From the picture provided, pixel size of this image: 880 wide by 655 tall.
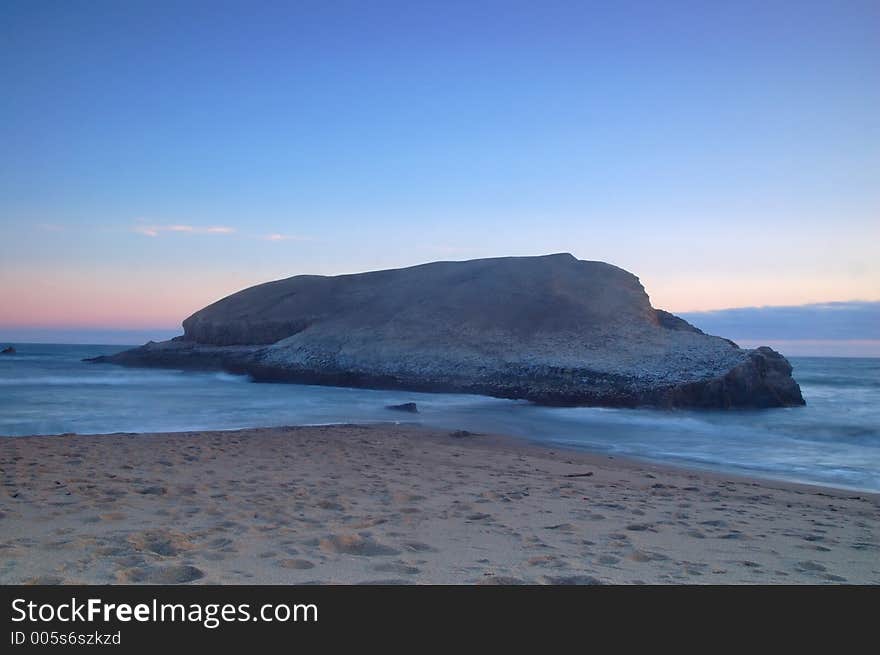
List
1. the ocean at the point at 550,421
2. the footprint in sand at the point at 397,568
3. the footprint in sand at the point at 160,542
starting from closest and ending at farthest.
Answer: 1. the footprint in sand at the point at 397,568
2. the footprint in sand at the point at 160,542
3. the ocean at the point at 550,421

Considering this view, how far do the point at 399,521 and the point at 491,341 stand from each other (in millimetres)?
22761

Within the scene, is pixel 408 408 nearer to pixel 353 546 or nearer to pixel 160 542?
pixel 353 546

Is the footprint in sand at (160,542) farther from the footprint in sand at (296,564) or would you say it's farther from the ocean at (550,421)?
the ocean at (550,421)

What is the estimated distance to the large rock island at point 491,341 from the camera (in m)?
21.9

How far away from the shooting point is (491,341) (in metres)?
27.8

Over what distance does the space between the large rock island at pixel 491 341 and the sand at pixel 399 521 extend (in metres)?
12.8

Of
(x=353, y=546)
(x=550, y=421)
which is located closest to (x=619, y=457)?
(x=550, y=421)

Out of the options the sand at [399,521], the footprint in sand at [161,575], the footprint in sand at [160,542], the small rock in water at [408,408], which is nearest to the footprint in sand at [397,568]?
the sand at [399,521]

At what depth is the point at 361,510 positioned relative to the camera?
5547 mm
